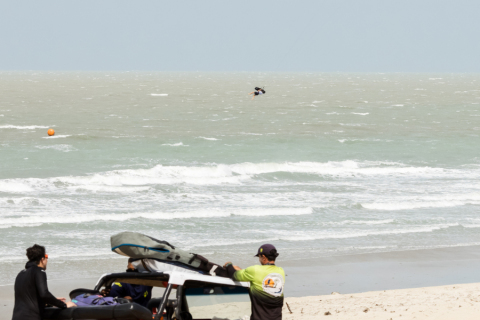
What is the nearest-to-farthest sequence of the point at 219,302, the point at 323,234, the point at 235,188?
the point at 219,302
the point at 323,234
the point at 235,188

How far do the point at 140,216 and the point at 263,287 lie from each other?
1232 cm

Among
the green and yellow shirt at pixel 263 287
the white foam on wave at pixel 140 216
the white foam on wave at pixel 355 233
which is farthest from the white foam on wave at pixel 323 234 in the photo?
the green and yellow shirt at pixel 263 287

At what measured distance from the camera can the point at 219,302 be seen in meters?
5.86

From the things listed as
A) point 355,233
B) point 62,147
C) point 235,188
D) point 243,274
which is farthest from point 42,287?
point 62,147

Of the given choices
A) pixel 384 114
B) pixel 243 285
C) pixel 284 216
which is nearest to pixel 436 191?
pixel 284 216

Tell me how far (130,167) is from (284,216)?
11.1 metres

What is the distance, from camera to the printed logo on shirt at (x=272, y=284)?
5781 mm

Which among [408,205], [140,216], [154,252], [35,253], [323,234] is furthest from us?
[408,205]

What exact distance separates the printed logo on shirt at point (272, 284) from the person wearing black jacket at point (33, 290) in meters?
1.77

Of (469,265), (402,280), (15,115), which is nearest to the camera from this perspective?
(402,280)

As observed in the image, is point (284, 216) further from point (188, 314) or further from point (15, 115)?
point (15, 115)

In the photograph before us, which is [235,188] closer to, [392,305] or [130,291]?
[392,305]

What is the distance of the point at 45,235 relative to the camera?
50.9 ft

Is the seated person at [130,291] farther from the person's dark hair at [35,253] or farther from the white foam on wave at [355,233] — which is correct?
the white foam on wave at [355,233]
